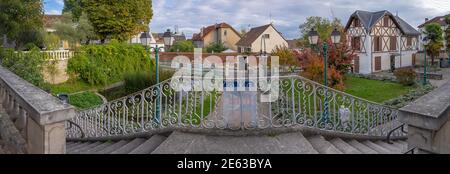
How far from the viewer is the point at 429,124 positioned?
264 centimetres

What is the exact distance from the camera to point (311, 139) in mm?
4961

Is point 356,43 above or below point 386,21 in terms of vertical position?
below

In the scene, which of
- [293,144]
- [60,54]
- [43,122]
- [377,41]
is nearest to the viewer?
[43,122]

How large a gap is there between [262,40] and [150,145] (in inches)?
1462

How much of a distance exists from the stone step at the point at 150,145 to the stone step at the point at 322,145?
2136 mm

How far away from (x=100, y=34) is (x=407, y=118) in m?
29.6

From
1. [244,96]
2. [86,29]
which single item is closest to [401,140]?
[244,96]

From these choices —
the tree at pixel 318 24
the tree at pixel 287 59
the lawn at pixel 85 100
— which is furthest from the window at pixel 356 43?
the lawn at pixel 85 100

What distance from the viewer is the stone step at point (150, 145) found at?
4.51 m

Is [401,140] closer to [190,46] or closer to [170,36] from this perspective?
[170,36]

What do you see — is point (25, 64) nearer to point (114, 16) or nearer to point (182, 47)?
point (114, 16)

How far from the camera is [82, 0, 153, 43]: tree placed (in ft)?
92.6

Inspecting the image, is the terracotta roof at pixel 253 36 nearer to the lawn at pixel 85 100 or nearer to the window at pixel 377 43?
the window at pixel 377 43

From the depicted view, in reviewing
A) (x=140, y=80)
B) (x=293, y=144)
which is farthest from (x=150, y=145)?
(x=140, y=80)
